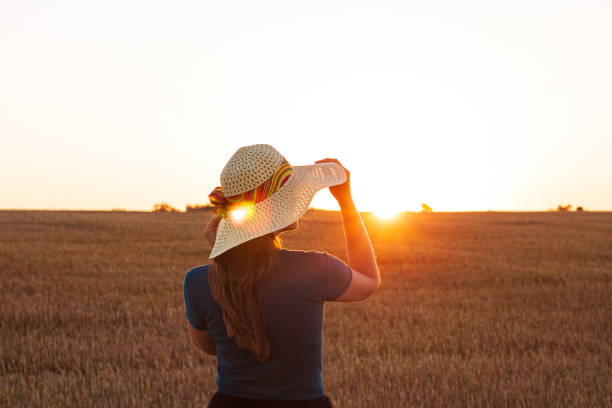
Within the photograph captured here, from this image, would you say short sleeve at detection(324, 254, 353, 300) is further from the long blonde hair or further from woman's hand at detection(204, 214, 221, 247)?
woman's hand at detection(204, 214, 221, 247)

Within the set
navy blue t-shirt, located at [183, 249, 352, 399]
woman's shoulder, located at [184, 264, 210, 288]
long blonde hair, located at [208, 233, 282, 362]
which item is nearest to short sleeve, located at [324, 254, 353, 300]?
navy blue t-shirt, located at [183, 249, 352, 399]

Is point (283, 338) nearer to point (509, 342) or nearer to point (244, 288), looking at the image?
point (244, 288)

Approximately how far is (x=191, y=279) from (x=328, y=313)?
7675mm

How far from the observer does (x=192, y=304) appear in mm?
2365

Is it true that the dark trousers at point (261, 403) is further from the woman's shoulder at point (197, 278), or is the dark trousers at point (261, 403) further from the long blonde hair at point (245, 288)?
the woman's shoulder at point (197, 278)

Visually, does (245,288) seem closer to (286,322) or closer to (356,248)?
(286,322)

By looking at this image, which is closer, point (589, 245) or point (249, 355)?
point (249, 355)

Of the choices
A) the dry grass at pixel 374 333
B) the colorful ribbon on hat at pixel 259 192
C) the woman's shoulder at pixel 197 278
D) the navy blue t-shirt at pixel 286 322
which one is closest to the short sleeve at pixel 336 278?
the navy blue t-shirt at pixel 286 322

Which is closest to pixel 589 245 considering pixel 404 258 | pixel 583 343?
pixel 404 258

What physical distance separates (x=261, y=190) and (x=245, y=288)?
41 cm

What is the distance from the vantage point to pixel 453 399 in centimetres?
563

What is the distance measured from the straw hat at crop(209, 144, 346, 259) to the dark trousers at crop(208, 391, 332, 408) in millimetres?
642

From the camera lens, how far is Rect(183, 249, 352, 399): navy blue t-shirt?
2.22m

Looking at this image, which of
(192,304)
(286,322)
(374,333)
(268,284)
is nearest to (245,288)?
(268,284)
